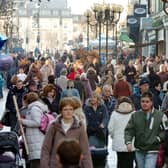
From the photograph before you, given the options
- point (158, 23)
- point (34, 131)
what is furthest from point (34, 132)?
point (158, 23)

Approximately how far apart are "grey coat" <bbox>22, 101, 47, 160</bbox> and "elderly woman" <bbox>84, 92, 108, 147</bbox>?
196 cm

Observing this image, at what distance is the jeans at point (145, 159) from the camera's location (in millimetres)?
9539

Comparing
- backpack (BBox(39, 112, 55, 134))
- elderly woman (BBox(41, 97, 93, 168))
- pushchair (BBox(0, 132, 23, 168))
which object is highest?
elderly woman (BBox(41, 97, 93, 168))

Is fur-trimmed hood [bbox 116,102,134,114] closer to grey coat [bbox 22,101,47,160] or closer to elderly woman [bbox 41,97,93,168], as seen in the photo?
grey coat [bbox 22,101,47,160]

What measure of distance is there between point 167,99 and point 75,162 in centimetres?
850

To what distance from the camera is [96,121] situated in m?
12.6

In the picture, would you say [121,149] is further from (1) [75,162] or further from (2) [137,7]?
(2) [137,7]

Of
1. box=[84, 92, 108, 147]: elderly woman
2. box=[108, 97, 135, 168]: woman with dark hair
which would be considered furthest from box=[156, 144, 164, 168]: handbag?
box=[84, 92, 108, 147]: elderly woman

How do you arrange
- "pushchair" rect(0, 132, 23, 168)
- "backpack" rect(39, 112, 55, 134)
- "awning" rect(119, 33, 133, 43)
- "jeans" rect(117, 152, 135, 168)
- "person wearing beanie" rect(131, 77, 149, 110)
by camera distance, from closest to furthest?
"pushchair" rect(0, 132, 23, 168) → "backpack" rect(39, 112, 55, 134) → "jeans" rect(117, 152, 135, 168) → "person wearing beanie" rect(131, 77, 149, 110) → "awning" rect(119, 33, 133, 43)

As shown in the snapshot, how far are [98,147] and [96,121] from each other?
0.55 meters

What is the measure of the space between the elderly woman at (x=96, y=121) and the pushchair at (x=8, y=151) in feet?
9.04

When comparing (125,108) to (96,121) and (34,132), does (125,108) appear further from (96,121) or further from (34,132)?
(34,132)

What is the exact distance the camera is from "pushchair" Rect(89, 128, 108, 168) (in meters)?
11.8

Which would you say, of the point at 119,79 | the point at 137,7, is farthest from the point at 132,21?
the point at 119,79
